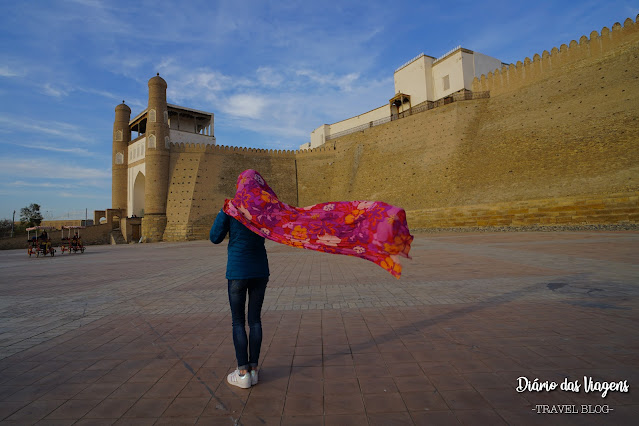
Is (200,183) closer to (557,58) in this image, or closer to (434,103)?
(434,103)

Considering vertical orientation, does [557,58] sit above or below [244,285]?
above

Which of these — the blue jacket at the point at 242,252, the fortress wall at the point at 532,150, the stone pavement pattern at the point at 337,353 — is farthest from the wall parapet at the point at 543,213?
the blue jacket at the point at 242,252

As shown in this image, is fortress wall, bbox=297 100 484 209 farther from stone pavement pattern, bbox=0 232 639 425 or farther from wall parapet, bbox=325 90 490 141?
stone pavement pattern, bbox=0 232 639 425

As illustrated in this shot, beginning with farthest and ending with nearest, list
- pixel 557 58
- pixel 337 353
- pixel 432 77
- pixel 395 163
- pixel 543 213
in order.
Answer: pixel 432 77 → pixel 395 163 → pixel 557 58 → pixel 543 213 → pixel 337 353

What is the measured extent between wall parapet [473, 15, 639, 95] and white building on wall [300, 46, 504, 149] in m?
2.72

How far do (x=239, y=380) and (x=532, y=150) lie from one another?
25196 millimetres

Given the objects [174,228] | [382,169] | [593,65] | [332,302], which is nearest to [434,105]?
[382,169]

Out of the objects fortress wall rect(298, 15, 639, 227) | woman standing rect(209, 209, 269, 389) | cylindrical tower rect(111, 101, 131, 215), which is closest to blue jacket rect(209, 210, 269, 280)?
woman standing rect(209, 209, 269, 389)

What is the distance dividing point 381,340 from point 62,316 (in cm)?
467

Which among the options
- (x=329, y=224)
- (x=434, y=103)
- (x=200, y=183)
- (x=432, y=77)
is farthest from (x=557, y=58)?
(x=200, y=183)

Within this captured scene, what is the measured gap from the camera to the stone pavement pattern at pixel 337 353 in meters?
2.14

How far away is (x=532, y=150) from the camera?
864 inches

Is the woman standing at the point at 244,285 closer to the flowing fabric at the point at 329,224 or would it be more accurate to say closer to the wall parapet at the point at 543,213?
the flowing fabric at the point at 329,224

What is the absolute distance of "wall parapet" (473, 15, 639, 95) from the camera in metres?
20.2
